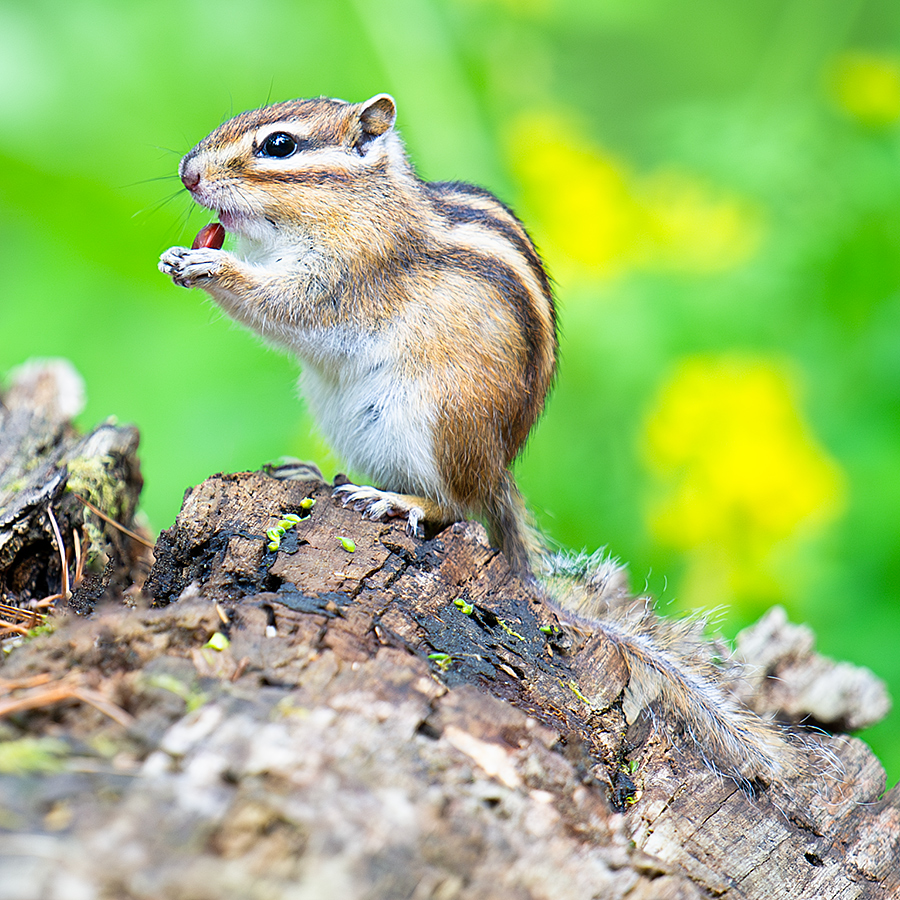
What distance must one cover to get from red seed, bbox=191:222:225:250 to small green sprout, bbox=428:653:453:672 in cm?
181

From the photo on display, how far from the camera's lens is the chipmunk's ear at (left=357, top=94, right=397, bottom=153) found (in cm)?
314

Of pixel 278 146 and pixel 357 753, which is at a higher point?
pixel 278 146

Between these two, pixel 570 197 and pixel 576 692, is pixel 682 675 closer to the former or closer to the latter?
pixel 576 692

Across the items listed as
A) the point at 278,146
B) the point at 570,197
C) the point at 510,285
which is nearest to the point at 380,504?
the point at 510,285

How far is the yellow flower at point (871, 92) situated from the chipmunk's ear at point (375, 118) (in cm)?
192

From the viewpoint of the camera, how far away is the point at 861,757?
227cm

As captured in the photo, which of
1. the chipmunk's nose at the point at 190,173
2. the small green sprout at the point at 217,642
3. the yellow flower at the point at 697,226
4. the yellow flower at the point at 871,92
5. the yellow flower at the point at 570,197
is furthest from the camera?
the yellow flower at the point at 570,197

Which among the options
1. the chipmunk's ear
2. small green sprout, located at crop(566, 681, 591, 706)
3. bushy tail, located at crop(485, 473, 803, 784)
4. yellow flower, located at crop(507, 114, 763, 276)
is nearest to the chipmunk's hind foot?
bushy tail, located at crop(485, 473, 803, 784)

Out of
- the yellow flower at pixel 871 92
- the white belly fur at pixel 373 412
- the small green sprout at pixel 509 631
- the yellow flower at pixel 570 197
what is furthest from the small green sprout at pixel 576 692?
the yellow flower at pixel 871 92

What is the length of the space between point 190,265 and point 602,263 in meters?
1.93

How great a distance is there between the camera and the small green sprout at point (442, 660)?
1788 millimetres

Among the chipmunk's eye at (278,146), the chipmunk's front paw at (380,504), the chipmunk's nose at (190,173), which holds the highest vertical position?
→ the chipmunk's eye at (278,146)

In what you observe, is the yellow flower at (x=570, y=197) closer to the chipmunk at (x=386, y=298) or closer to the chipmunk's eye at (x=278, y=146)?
the chipmunk at (x=386, y=298)

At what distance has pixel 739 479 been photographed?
11.6 ft
